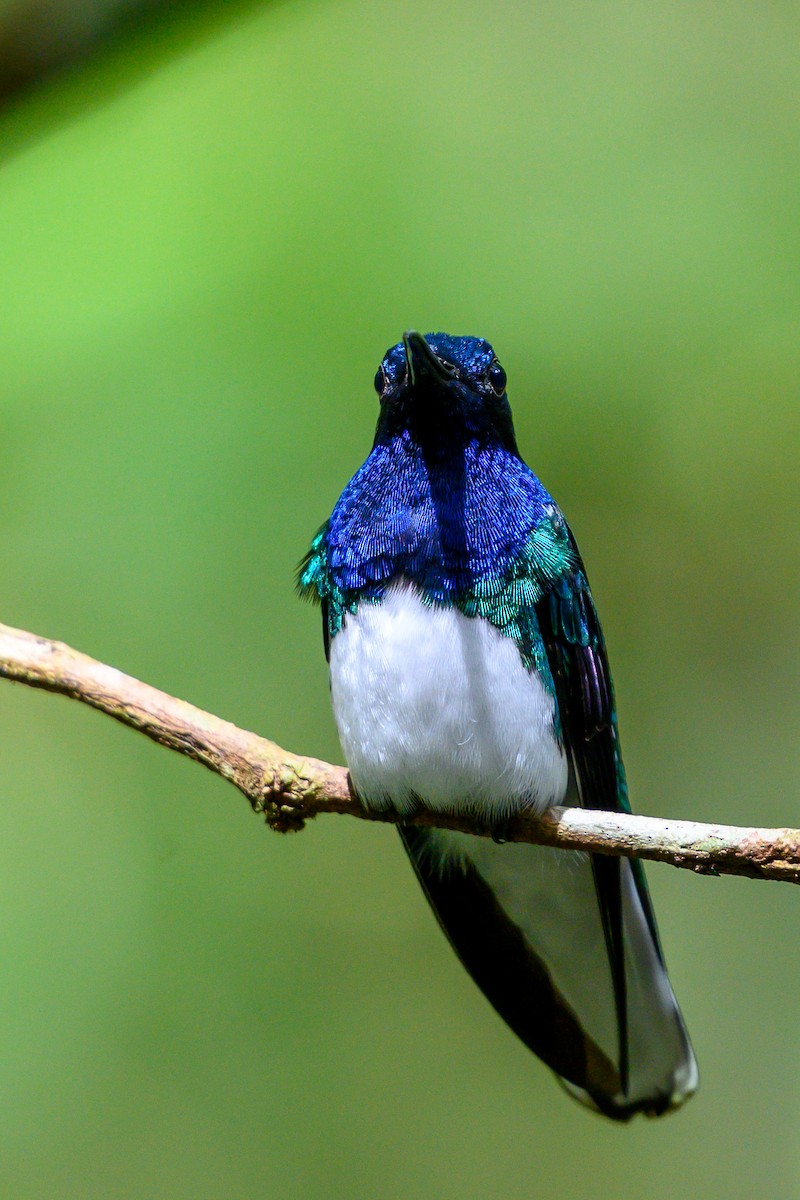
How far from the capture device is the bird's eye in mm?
2842

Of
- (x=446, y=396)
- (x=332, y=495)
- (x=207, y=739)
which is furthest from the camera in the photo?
(x=332, y=495)

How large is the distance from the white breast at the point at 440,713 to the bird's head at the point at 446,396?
0.49 metres

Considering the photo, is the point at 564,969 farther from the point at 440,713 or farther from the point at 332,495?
the point at 332,495

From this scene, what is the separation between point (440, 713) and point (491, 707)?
0.41 feet

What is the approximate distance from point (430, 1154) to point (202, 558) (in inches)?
120

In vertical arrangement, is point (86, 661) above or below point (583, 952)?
above

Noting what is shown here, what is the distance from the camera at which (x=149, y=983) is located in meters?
4.78

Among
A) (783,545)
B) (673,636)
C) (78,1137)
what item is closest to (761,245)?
(783,545)

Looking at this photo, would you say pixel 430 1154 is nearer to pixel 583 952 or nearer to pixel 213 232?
pixel 583 952

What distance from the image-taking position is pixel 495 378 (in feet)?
9.37

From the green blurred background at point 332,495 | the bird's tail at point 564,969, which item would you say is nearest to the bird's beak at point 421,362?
the bird's tail at point 564,969

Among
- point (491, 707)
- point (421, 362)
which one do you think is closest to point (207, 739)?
point (491, 707)

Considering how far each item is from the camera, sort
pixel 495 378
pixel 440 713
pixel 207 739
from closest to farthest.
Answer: pixel 207 739 < pixel 440 713 < pixel 495 378

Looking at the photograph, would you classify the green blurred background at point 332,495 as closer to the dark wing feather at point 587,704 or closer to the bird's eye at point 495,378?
the bird's eye at point 495,378
